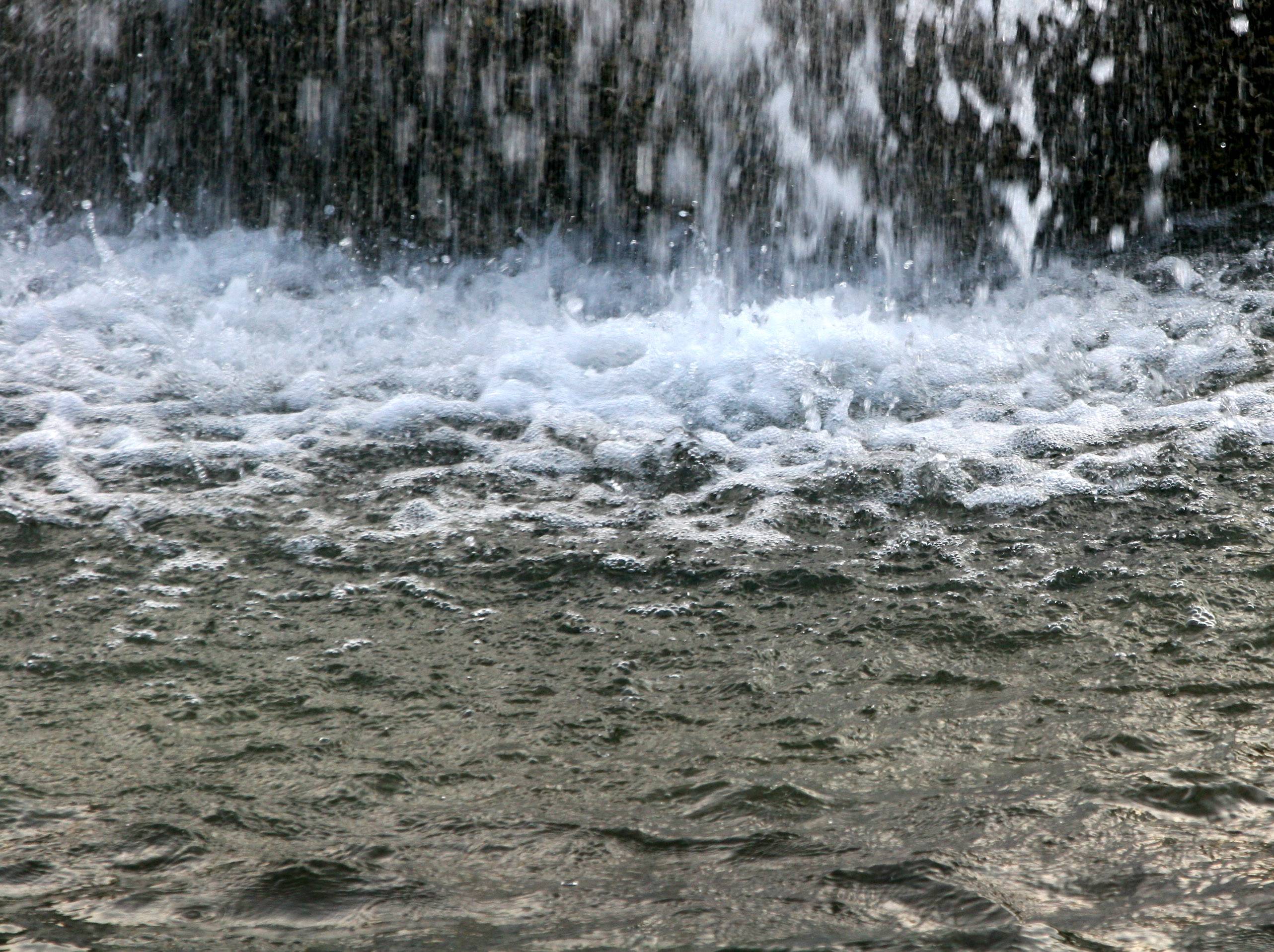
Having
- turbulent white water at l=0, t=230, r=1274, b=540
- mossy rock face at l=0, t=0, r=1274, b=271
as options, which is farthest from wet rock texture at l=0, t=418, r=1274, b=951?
mossy rock face at l=0, t=0, r=1274, b=271

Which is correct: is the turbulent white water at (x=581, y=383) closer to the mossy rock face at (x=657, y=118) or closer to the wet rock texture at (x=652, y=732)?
the wet rock texture at (x=652, y=732)

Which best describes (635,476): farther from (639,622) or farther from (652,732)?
(652,732)

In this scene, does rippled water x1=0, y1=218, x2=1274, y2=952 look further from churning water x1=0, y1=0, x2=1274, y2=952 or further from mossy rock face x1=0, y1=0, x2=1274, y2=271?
mossy rock face x1=0, y1=0, x2=1274, y2=271

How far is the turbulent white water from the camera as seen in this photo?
3.24 m

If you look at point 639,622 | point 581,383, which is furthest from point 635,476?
point 639,622

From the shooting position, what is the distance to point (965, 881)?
61.7 inches

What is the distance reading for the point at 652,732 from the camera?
2.04m

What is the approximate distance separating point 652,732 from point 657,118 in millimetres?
3741

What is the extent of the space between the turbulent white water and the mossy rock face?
400mm

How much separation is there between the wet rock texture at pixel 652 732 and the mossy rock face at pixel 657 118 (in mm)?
2547

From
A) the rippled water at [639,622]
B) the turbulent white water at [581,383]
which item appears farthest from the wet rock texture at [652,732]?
the turbulent white water at [581,383]

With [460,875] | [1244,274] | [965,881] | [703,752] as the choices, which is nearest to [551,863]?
[460,875]

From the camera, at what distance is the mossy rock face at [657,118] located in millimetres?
5172

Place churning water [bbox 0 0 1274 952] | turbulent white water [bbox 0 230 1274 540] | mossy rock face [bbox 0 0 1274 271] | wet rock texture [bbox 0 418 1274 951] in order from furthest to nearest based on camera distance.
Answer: mossy rock face [bbox 0 0 1274 271] → turbulent white water [bbox 0 230 1274 540] → churning water [bbox 0 0 1274 952] → wet rock texture [bbox 0 418 1274 951]
